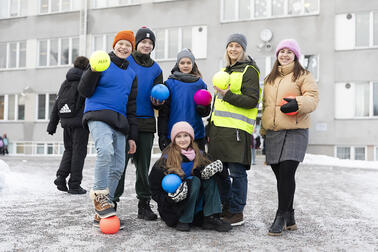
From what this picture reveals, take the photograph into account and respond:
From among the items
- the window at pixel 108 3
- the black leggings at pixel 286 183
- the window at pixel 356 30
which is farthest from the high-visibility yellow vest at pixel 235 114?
the window at pixel 108 3

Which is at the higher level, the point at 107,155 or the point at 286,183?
the point at 107,155

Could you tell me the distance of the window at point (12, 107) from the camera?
2480cm

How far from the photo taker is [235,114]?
15.0ft

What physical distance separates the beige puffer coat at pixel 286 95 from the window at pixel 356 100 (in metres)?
15.5

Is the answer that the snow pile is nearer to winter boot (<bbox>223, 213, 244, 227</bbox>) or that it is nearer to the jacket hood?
the jacket hood

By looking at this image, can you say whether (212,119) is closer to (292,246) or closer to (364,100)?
(292,246)

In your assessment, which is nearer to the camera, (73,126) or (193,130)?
(193,130)

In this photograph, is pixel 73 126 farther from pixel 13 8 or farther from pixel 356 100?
pixel 13 8

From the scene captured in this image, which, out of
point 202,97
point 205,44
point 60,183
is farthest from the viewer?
point 205,44

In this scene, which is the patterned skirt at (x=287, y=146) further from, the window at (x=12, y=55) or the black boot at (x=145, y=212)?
the window at (x=12, y=55)

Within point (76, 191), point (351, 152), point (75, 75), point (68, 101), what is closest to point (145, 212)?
point (76, 191)

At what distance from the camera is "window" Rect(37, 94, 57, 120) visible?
24.2 metres

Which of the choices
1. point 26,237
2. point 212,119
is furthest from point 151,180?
point 26,237

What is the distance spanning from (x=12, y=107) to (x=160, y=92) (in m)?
22.9
